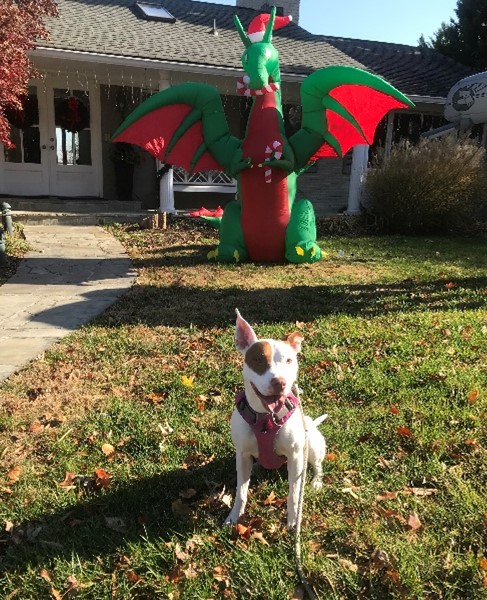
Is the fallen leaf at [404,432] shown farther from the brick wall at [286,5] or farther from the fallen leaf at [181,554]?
the brick wall at [286,5]

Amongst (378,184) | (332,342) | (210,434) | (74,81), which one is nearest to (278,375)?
(210,434)

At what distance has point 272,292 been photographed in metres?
6.13

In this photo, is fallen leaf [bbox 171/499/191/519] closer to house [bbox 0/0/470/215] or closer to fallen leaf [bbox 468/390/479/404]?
fallen leaf [bbox 468/390/479/404]

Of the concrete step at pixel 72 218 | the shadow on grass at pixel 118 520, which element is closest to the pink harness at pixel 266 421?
the shadow on grass at pixel 118 520

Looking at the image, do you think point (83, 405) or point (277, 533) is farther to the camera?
point (83, 405)

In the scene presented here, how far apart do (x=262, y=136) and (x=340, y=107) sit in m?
1.14

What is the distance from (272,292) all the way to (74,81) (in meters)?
9.78

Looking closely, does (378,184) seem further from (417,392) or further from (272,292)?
(417,392)

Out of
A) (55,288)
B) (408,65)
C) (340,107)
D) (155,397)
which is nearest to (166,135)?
(340,107)

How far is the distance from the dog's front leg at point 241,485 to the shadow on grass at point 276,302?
9.02 feet

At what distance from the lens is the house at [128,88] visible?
11.6 meters

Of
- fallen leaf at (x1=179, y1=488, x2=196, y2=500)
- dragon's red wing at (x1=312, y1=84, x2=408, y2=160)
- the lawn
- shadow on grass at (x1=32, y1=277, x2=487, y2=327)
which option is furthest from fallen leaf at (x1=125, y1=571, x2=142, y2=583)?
dragon's red wing at (x1=312, y1=84, x2=408, y2=160)

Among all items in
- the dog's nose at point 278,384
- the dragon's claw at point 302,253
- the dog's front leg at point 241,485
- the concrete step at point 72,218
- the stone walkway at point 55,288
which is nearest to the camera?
the dog's nose at point 278,384

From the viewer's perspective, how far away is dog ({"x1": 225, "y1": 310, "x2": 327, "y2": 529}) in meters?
1.94
